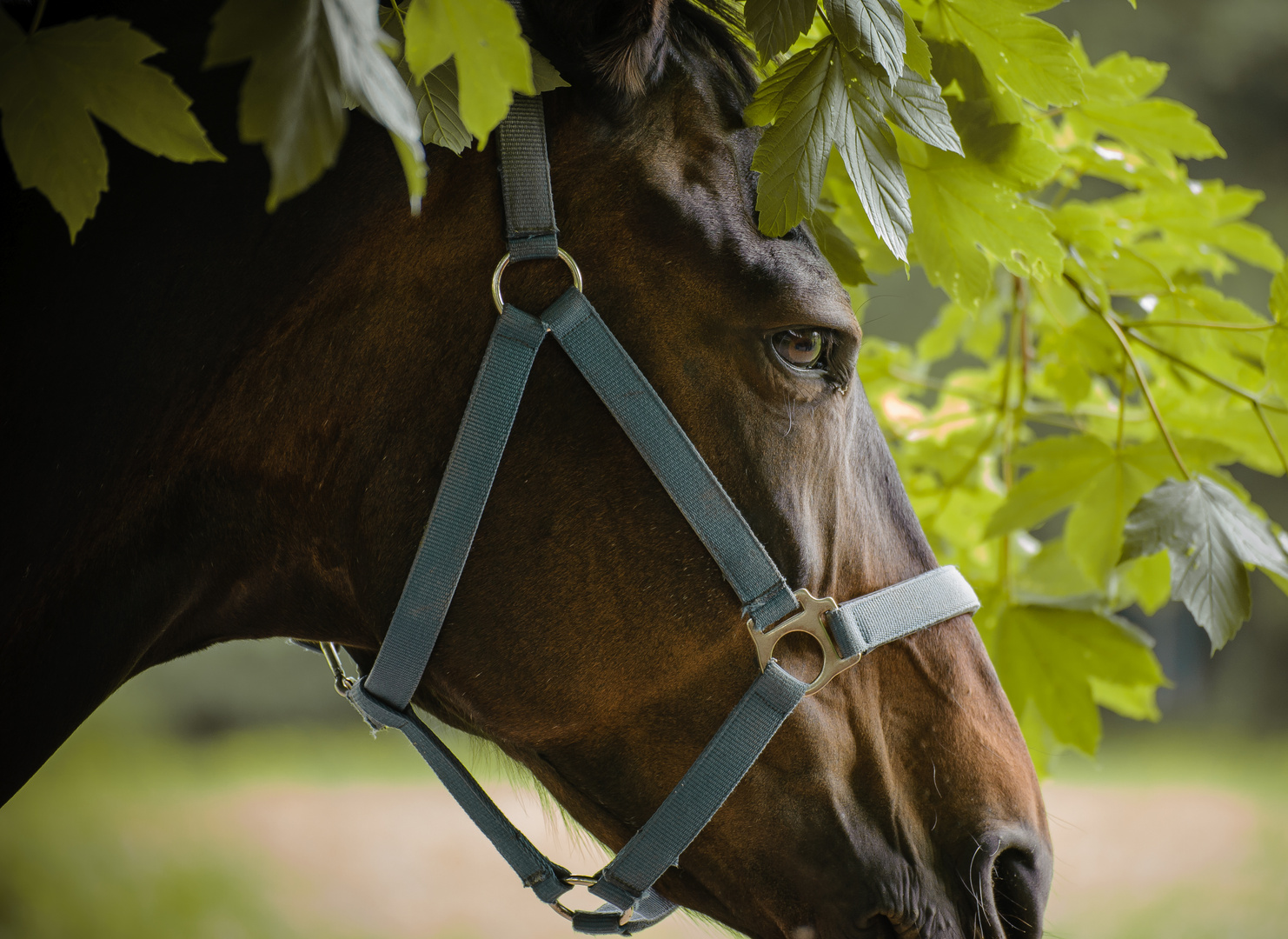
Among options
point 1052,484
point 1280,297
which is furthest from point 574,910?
point 1280,297

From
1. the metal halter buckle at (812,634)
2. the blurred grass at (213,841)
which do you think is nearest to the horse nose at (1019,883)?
the metal halter buckle at (812,634)

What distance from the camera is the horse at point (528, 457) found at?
1055 mm

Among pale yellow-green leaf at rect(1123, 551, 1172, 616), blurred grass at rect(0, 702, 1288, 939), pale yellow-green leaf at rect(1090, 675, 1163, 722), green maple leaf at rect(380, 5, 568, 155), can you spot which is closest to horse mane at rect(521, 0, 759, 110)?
green maple leaf at rect(380, 5, 568, 155)

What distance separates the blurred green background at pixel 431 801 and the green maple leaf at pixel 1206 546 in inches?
99.6

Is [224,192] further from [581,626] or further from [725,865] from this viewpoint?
[725,865]

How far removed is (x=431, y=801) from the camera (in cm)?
856

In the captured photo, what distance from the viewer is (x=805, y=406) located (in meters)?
1.18

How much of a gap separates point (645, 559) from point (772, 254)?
0.41 m

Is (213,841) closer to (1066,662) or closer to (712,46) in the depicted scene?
(1066,662)

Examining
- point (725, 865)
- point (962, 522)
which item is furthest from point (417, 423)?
point (962, 522)

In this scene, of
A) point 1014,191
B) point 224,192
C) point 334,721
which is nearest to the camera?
point 224,192

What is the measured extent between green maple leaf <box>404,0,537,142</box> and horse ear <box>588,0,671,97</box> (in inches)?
15.6

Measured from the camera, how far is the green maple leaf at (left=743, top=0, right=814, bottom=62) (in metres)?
0.93

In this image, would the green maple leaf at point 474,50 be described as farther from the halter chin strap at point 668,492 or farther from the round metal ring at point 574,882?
the round metal ring at point 574,882
